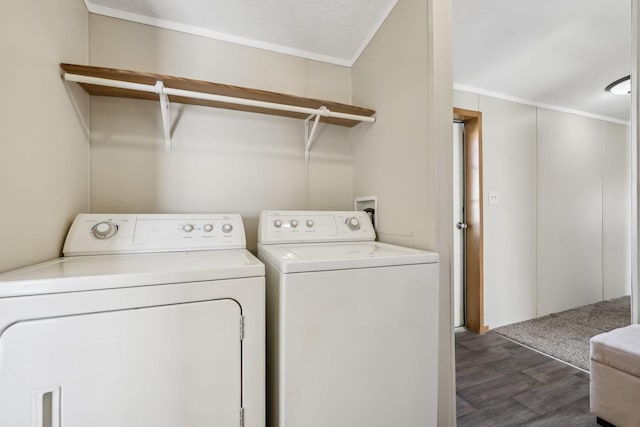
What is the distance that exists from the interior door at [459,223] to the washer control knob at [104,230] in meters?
2.72

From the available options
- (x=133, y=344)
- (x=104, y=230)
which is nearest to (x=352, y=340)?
(x=133, y=344)

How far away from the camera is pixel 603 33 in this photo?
188 cm

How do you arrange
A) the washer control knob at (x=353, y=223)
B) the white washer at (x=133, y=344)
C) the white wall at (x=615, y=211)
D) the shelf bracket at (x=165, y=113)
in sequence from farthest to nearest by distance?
the white wall at (x=615, y=211) → the washer control knob at (x=353, y=223) → the shelf bracket at (x=165, y=113) → the white washer at (x=133, y=344)

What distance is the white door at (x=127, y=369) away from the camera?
0.68m

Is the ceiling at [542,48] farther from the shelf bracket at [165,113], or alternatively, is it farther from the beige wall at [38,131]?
the beige wall at [38,131]

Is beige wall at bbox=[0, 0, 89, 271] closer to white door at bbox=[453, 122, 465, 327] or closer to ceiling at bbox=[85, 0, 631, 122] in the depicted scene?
ceiling at bbox=[85, 0, 631, 122]

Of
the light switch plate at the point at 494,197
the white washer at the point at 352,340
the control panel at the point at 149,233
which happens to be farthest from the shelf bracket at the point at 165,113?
the light switch plate at the point at 494,197

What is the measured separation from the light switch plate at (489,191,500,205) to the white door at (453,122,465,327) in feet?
0.86

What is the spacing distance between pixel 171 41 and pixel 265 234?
51.6 inches

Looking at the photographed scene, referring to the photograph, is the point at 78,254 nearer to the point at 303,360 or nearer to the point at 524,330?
the point at 303,360

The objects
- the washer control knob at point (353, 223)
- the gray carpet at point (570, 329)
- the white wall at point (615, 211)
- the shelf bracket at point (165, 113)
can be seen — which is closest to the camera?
the shelf bracket at point (165, 113)

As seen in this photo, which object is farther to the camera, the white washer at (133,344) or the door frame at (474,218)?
the door frame at (474,218)

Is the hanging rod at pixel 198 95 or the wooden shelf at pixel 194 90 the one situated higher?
the wooden shelf at pixel 194 90

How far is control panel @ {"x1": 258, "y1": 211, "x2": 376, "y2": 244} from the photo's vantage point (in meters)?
1.45
